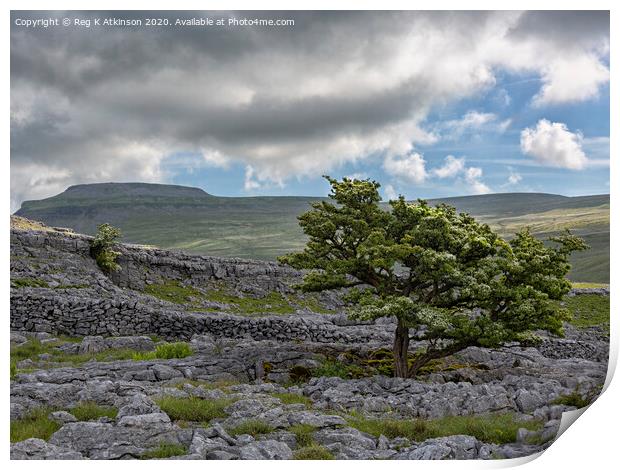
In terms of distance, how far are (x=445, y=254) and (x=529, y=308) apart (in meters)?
2.71

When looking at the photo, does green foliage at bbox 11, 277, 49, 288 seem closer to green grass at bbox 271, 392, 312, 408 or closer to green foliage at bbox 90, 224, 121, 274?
green foliage at bbox 90, 224, 121, 274

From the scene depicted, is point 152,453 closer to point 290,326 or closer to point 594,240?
point 290,326

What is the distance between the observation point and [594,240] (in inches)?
4569

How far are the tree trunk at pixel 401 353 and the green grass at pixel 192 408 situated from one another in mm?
6053

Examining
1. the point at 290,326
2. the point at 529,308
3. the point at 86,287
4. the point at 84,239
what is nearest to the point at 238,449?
the point at 529,308

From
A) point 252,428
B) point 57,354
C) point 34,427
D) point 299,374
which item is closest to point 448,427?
point 252,428

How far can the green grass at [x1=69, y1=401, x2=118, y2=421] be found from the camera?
34.1 ft

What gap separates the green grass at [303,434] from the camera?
9.84m

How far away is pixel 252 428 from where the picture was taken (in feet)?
33.4

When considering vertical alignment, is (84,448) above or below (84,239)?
below

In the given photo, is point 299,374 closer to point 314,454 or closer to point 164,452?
point 314,454

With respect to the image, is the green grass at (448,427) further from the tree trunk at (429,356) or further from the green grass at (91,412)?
the green grass at (91,412)

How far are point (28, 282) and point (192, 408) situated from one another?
1789cm

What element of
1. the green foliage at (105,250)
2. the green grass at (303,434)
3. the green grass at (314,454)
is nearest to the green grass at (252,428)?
the green grass at (303,434)
